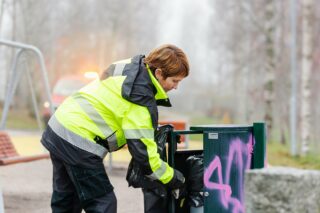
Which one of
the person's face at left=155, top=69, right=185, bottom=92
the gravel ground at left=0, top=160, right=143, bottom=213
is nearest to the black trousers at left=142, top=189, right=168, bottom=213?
the person's face at left=155, top=69, right=185, bottom=92

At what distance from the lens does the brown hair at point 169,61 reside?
3.58 metres

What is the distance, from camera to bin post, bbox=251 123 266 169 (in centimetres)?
428

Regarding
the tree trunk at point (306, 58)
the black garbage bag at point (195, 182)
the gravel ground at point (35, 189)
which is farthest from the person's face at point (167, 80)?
the tree trunk at point (306, 58)

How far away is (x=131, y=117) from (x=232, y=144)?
3.58 ft

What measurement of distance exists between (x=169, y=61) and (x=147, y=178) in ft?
2.39

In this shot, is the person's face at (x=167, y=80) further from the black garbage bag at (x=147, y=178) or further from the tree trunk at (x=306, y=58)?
the tree trunk at (x=306, y=58)

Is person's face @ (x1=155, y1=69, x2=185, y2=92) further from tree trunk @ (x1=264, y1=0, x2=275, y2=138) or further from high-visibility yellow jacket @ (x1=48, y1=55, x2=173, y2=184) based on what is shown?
tree trunk @ (x1=264, y1=0, x2=275, y2=138)

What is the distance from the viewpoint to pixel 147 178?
12.4ft

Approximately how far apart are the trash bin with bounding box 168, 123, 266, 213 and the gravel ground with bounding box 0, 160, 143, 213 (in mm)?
1668

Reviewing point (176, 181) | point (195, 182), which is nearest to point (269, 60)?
point (195, 182)

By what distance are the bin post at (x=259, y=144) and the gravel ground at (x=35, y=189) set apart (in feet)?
6.07

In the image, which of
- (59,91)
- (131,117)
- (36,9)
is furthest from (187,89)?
(131,117)

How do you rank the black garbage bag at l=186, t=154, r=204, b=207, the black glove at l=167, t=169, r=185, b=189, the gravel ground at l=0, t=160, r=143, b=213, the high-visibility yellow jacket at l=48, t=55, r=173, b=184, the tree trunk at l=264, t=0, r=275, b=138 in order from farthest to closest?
the tree trunk at l=264, t=0, r=275, b=138, the gravel ground at l=0, t=160, r=143, b=213, the black garbage bag at l=186, t=154, r=204, b=207, the black glove at l=167, t=169, r=185, b=189, the high-visibility yellow jacket at l=48, t=55, r=173, b=184

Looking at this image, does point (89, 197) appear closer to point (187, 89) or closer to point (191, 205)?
point (191, 205)
